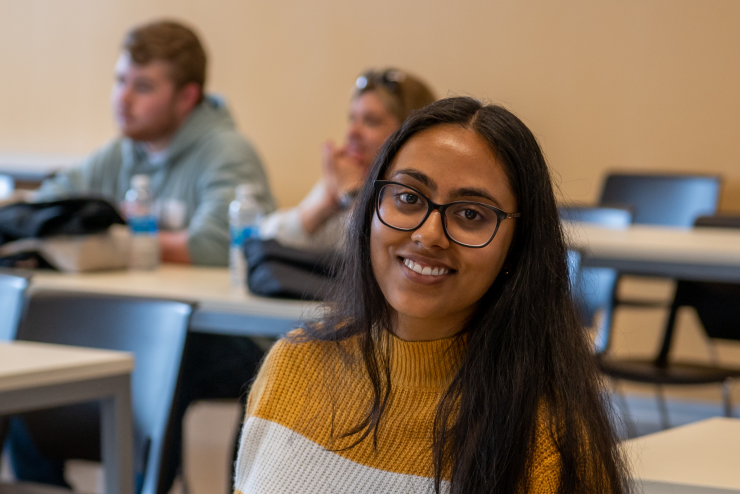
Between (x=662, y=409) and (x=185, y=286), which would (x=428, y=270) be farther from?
(x=662, y=409)

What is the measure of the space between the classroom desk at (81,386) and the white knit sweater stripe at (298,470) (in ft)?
1.21

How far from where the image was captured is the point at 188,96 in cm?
312

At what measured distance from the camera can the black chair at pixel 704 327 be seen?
109 inches

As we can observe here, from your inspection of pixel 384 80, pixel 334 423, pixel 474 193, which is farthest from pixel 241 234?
pixel 474 193

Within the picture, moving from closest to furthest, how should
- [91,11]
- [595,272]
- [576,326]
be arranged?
[576,326] < [595,272] < [91,11]

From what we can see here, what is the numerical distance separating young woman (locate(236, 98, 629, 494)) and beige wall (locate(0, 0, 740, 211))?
2715 millimetres

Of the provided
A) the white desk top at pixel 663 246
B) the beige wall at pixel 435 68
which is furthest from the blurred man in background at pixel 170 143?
the beige wall at pixel 435 68

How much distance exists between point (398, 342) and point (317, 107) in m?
3.80

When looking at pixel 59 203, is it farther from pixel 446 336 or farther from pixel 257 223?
pixel 446 336

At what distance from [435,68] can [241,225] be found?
7.35 feet

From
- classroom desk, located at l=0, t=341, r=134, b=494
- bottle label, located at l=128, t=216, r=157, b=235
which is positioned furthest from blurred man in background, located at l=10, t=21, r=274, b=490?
classroom desk, located at l=0, t=341, r=134, b=494

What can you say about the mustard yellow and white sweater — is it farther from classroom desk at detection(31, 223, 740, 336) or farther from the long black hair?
classroom desk at detection(31, 223, 740, 336)

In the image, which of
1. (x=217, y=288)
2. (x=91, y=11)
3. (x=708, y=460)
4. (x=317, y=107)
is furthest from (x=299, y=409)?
(x=91, y=11)

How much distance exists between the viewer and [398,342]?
1110mm
